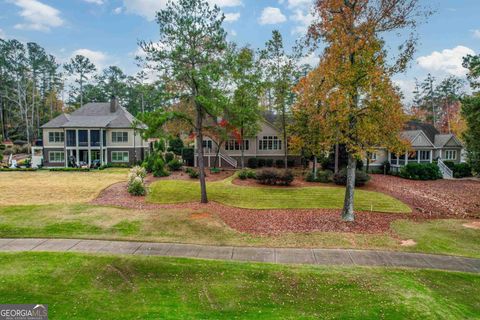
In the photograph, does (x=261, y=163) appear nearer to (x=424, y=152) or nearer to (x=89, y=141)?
(x=424, y=152)

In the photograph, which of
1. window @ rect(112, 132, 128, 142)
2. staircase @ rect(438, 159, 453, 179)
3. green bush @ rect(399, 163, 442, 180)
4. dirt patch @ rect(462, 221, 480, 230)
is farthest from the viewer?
window @ rect(112, 132, 128, 142)

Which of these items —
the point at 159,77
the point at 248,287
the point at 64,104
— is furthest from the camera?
the point at 64,104

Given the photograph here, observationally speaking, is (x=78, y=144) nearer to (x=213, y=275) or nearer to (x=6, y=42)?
(x=6, y=42)

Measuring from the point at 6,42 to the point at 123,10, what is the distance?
44449 millimetres

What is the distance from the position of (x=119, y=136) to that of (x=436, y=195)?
3555 centimetres

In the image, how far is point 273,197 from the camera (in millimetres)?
20469

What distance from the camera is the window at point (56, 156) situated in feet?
122

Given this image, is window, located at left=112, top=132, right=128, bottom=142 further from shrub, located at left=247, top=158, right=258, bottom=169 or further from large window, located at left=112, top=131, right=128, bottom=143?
shrub, located at left=247, top=158, right=258, bottom=169

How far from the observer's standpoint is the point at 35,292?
24.7 ft

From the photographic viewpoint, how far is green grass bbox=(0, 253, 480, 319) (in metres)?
6.91

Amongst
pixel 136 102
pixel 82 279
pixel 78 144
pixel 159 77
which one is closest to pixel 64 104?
pixel 136 102

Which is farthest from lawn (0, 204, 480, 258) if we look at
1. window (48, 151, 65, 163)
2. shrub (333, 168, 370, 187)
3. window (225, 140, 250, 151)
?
window (48, 151, 65, 163)

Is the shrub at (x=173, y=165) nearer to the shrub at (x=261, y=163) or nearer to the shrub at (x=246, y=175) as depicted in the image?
the shrub at (x=246, y=175)

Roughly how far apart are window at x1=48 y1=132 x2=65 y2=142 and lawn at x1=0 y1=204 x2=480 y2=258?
23.9m
